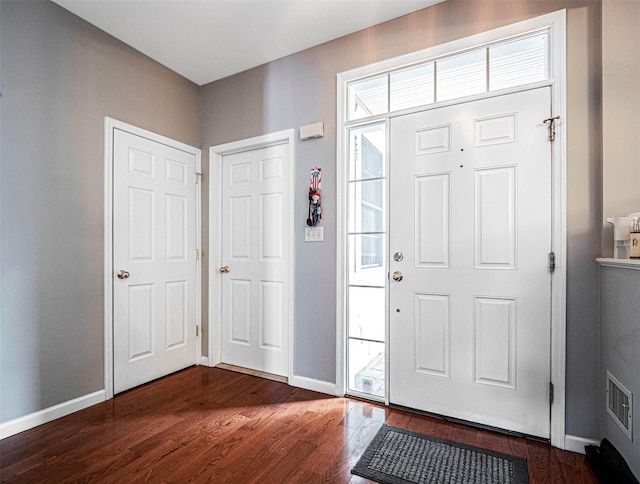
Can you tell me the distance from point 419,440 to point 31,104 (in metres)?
2.99

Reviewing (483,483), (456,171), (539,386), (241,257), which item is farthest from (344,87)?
(483,483)

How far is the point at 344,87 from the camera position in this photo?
7.98 feet

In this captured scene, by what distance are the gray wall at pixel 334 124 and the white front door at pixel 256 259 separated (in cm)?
19

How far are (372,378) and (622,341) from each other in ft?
4.70

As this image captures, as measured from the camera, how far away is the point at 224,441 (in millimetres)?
1848

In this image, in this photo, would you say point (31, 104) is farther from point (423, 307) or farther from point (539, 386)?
point (539, 386)

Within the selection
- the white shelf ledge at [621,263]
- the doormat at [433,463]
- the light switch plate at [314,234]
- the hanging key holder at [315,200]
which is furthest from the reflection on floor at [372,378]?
the white shelf ledge at [621,263]

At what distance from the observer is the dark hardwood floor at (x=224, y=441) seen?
158cm

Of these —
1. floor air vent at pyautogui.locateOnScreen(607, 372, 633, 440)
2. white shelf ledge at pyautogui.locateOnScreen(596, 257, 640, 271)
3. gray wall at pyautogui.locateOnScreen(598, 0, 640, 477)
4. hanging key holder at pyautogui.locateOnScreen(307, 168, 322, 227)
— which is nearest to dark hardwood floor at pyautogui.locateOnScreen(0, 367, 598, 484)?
floor air vent at pyautogui.locateOnScreen(607, 372, 633, 440)

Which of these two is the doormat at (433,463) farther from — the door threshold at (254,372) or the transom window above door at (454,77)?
the transom window above door at (454,77)

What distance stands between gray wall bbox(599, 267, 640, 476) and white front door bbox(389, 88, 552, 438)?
9.7 inches

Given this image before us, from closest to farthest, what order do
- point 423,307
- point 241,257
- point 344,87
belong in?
point 423,307 < point 344,87 < point 241,257

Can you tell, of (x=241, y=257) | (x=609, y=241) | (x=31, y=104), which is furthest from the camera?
(x=241, y=257)

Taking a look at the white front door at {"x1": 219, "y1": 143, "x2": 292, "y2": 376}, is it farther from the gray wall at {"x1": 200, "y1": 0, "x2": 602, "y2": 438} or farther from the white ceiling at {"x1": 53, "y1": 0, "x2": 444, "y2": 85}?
the white ceiling at {"x1": 53, "y1": 0, "x2": 444, "y2": 85}
